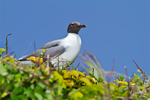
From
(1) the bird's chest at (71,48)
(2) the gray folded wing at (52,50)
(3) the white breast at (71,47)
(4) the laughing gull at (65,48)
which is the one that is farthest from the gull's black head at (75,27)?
(2) the gray folded wing at (52,50)

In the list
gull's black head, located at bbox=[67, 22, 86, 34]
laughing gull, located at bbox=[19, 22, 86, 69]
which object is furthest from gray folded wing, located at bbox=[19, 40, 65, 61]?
gull's black head, located at bbox=[67, 22, 86, 34]

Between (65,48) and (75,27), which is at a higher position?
(75,27)

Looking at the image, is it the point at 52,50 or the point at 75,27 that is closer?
the point at 52,50

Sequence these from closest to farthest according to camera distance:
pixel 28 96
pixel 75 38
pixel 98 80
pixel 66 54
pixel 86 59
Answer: pixel 28 96
pixel 86 59
pixel 98 80
pixel 66 54
pixel 75 38

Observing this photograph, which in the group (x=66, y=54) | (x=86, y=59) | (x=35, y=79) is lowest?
(x=66, y=54)

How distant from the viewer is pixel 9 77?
1.71m

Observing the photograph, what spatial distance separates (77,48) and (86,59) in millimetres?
2614

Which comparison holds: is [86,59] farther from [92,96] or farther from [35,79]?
[35,79]

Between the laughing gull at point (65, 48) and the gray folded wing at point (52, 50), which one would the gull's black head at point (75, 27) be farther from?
the gray folded wing at point (52, 50)

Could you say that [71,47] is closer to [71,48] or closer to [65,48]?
[71,48]

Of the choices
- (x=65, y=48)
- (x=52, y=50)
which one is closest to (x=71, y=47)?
(x=65, y=48)

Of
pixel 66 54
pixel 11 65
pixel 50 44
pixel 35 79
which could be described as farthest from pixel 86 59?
pixel 50 44

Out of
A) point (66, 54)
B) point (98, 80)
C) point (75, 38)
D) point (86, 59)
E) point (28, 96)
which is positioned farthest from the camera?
point (75, 38)

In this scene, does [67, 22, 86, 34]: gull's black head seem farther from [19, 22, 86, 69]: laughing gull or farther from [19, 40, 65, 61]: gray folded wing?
[19, 40, 65, 61]: gray folded wing
